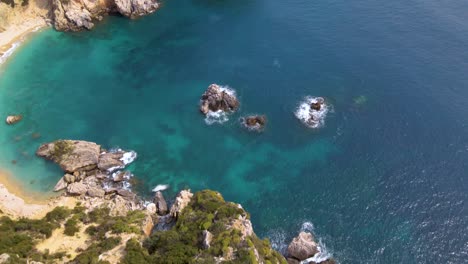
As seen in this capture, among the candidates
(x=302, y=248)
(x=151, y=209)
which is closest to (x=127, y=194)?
(x=151, y=209)

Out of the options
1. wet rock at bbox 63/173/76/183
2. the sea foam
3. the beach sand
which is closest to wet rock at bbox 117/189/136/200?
the beach sand

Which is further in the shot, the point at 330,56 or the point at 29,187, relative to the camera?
the point at 330,56

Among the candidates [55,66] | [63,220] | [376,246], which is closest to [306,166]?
[376,246]

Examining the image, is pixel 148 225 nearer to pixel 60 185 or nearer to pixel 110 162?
pixel 110 162

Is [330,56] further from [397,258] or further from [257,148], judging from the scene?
[397,258]

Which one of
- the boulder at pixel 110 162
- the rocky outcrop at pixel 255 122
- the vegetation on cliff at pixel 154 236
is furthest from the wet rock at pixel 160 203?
the rocky outcrop at pixel 255 122

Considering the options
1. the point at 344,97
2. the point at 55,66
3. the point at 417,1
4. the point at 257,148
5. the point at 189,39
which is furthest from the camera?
the point at 417,1
